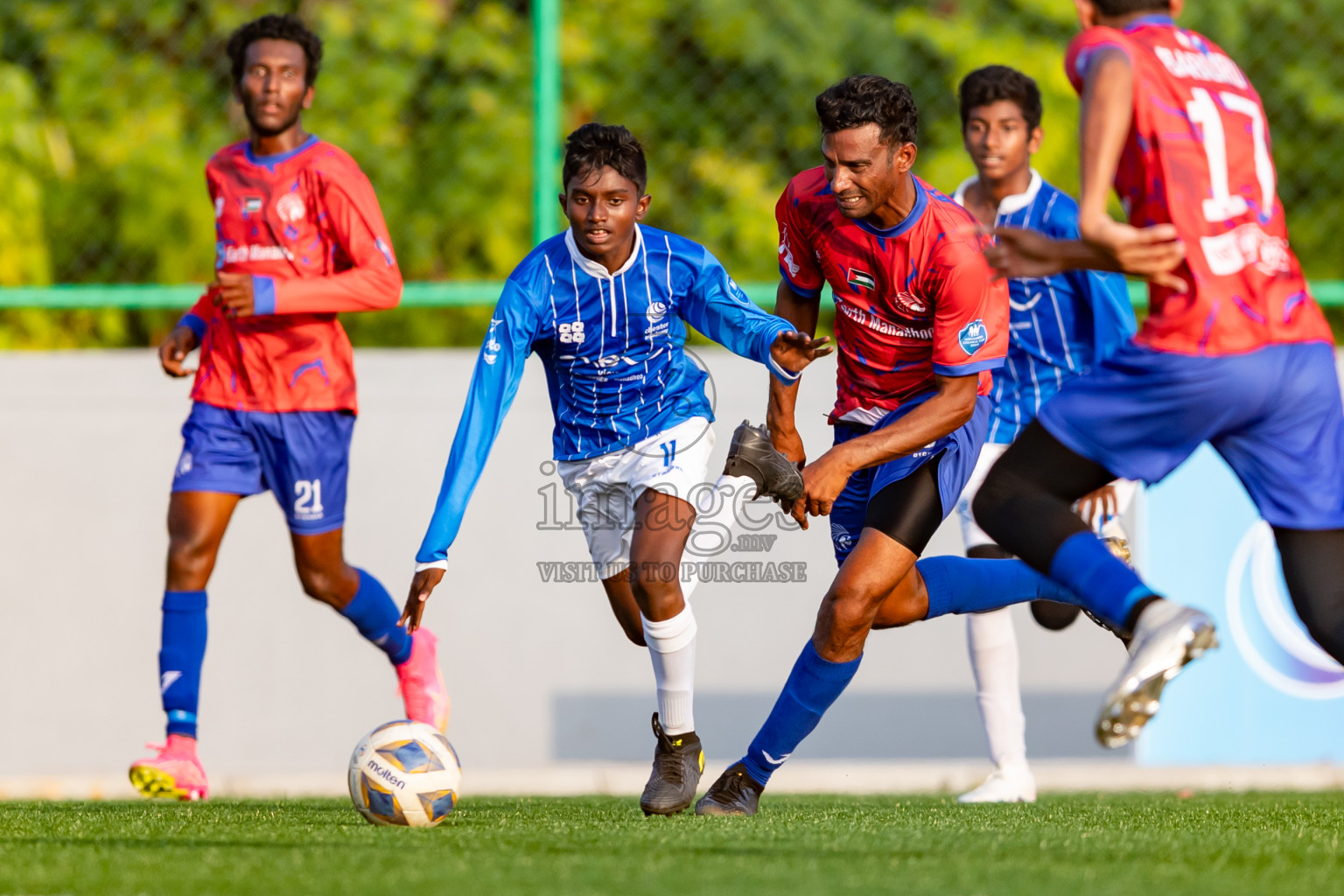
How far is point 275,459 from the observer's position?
611 centimetres

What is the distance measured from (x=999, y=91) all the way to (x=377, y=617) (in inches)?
121

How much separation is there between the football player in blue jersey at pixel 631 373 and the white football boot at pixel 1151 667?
1895 mm

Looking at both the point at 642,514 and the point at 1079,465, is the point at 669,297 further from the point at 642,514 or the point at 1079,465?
the point at 1079,465

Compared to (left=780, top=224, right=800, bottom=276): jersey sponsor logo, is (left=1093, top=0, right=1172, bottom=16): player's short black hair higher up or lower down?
higher up

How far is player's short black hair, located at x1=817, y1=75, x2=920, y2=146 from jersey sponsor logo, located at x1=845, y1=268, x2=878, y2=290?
41cm

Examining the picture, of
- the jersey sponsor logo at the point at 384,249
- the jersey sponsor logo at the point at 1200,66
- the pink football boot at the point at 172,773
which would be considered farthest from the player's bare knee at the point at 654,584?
the jersey sponsor logo at the point at 1200,66

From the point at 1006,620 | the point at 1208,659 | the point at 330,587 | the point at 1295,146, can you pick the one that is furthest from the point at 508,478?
the point at 1295,146

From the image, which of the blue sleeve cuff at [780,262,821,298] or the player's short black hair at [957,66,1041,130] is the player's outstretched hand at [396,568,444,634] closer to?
the blue sleeve cuff at [780,262,821,298]

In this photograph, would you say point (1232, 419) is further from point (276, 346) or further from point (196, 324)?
point (196, 324)

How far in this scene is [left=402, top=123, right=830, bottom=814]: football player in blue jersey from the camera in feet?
17.3

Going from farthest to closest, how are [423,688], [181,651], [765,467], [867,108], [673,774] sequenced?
[423,688] < [181,651] < [673,774] < [867,108] < [765,467]

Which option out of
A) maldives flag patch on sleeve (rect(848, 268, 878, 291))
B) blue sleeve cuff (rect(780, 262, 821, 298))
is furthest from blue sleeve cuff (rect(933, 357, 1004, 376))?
blue sleeve cuff (rect(780, 262, 821, 298))

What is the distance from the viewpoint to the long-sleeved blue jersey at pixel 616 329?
17.3 feet

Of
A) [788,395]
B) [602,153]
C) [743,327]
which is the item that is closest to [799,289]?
[743,327]
